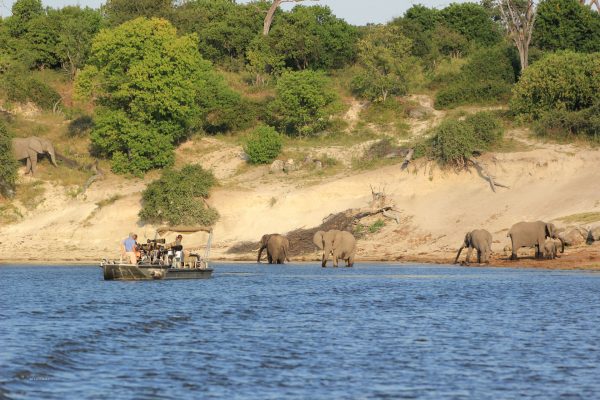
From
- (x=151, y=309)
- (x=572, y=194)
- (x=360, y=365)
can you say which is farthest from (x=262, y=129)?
(x=360, y=365)

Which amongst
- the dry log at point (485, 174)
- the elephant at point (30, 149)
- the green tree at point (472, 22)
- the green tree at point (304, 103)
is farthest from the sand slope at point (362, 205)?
the green tree at point (472, 22)

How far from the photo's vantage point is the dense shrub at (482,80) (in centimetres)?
7175

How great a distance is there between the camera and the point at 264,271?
44.6m

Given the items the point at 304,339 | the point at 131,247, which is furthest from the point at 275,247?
the point at 304,339

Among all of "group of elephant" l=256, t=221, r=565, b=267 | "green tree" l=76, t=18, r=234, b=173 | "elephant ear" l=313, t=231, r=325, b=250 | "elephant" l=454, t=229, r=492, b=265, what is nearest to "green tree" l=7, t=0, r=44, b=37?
"green tree" l=76, t=18, r=234, b=173

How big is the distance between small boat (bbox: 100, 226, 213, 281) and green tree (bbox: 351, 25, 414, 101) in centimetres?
3343

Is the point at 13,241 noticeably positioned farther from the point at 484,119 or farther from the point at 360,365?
the point at 360,365

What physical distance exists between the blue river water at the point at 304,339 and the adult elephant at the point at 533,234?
24.8 ft

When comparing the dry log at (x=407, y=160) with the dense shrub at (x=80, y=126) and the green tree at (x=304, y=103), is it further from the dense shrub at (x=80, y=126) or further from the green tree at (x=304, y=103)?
the dense shrub at (x=80, y=126)

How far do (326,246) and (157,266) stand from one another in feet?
37.5

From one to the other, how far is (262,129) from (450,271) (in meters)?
22.4

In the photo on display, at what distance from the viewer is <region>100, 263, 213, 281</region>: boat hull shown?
3828 cm

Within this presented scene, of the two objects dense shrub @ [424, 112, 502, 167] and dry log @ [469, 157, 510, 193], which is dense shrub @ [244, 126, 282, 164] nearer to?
dense shrub @ [424, 112, 502, 167]

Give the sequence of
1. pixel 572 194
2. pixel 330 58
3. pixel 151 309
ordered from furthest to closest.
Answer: pixel 330 58, pixel 572 194, pixel 151 309
